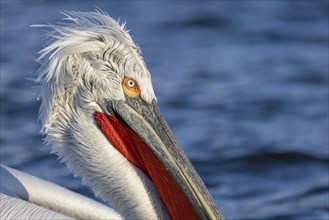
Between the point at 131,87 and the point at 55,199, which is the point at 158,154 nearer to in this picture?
the point at 131,87

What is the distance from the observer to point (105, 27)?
5.45 m

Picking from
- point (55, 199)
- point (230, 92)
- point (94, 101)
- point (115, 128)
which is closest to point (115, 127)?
point (115, 128)

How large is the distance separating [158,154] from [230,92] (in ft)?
15.9

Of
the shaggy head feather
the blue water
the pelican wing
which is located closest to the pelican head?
the shaggy head feather

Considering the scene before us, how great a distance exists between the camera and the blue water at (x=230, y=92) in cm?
840

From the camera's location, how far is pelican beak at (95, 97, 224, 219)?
5.32 m

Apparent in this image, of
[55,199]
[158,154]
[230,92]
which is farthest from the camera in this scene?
[230,92]

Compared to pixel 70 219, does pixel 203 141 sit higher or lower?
higher

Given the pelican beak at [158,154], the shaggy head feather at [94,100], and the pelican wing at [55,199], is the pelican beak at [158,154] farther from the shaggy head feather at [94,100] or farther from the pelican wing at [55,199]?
the pelican wing at [55,199]

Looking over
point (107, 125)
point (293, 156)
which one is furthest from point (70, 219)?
point (293, 156)

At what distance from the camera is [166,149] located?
211 inches

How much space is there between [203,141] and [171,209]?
3.75 m

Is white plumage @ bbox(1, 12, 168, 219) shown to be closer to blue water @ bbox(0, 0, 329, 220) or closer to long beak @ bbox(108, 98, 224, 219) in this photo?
long beak @ bbox(108, 98, 224, 219)

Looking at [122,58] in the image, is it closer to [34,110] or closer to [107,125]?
[107,125]
